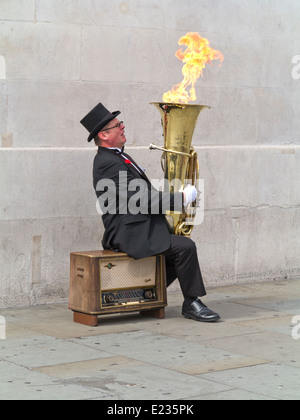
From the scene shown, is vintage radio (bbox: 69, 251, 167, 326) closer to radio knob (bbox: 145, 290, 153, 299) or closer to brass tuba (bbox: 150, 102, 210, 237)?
radio knob (bbox: 145, 290, 153, 299)

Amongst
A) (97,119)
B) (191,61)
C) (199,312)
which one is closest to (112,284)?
(199,312)

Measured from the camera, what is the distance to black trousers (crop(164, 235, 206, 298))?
6.63 meters

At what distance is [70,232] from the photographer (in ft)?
24.5

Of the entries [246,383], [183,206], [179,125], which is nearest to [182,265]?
[183,206]

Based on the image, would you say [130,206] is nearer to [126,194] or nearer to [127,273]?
[126,194]

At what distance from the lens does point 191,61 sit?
732 cm

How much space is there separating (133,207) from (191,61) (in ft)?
5.18

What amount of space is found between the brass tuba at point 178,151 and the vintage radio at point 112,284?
35cm

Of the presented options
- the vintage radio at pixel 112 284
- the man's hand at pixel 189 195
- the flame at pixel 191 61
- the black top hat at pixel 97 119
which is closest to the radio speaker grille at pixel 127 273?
the vintage radio at pixel 112 284

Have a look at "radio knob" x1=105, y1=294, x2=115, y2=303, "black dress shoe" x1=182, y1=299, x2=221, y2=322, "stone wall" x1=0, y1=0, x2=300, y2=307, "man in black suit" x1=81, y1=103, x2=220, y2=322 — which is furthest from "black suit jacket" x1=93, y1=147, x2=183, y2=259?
"stone wall" x1=0, y1=0, x2=300, y2=307

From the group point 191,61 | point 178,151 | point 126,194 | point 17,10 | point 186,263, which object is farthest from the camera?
point 191,61
